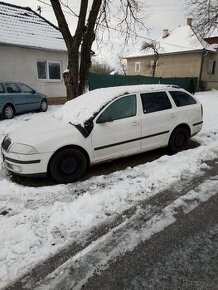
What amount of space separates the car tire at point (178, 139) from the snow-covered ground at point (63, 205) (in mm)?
498

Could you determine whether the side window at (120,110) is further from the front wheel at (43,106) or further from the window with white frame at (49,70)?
the window with white frame at (49,70)

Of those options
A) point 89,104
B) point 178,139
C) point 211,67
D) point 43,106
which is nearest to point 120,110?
point 89,104

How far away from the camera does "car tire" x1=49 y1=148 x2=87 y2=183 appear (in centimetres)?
516

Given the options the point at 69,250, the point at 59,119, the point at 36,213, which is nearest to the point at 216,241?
the point at 69,250

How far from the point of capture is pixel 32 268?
10.0 ft

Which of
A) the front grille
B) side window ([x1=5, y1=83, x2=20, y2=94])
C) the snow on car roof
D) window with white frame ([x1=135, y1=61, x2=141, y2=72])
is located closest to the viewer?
the front grille

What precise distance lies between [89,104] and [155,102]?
62.7 inches

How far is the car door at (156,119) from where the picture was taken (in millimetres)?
6246

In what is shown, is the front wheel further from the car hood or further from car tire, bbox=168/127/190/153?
car tire, bbox=168/127/190/153

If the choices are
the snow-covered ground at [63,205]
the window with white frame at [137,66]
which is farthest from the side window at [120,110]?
the window with white frame at [137,66]

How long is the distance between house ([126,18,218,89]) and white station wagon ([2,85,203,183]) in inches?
920

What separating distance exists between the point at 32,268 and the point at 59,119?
11.8 feet

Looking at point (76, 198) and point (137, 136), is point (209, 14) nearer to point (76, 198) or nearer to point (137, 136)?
point (137, 136)

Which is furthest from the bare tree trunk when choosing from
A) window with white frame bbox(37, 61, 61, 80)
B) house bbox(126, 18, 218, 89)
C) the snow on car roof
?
house bbox(126, 18, 218, 89)
